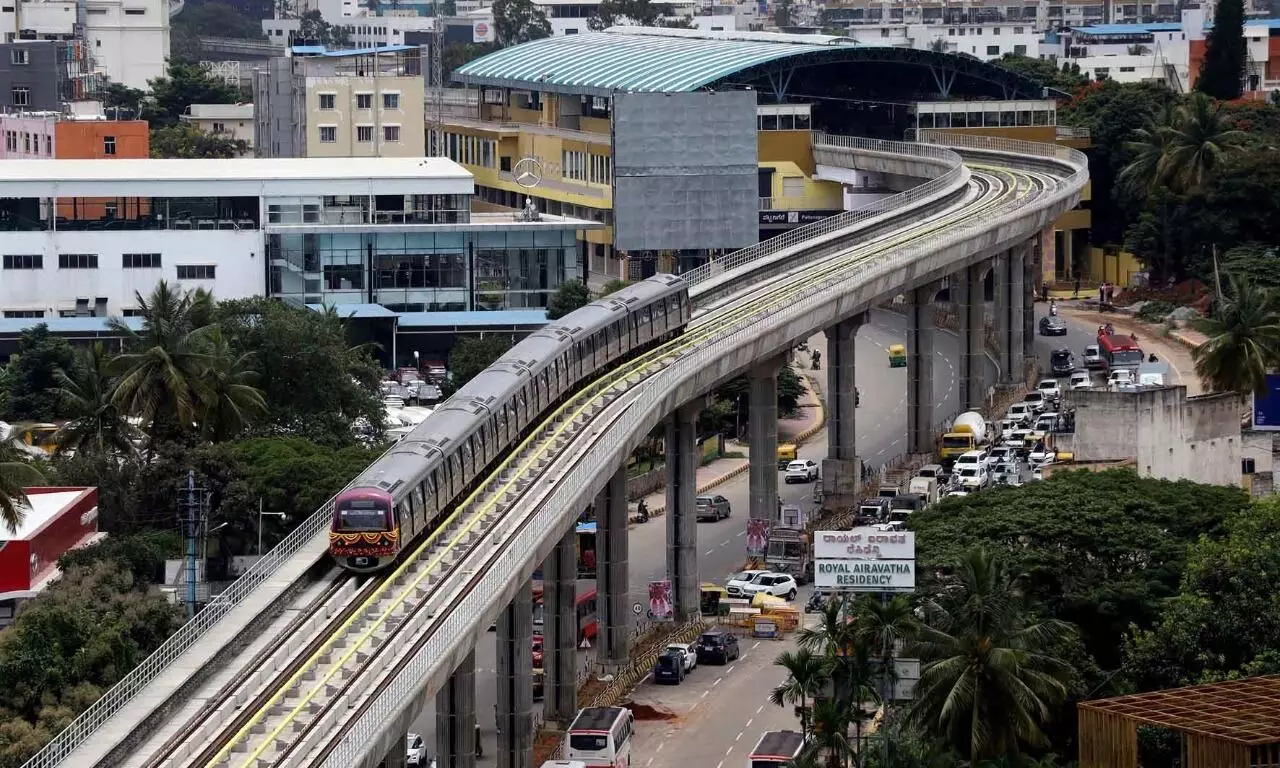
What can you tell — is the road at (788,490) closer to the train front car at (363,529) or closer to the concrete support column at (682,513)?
the concrete support column at (682,513)

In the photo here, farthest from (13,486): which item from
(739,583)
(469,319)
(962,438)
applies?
(469,319)

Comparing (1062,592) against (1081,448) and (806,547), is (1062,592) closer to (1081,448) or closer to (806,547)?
(806,547)

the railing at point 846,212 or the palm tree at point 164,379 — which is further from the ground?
the railing at point 846,212

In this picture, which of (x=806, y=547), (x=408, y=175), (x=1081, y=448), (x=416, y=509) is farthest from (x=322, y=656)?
(x=408, y=175)

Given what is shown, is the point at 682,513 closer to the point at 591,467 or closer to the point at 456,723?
the point at 591,467

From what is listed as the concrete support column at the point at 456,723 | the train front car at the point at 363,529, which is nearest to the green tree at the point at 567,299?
the concrete support column at the point at 456,723

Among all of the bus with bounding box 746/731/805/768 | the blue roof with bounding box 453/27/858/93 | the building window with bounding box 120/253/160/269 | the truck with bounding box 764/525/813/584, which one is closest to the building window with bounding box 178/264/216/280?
the building window with bounding box 120/253/160/269

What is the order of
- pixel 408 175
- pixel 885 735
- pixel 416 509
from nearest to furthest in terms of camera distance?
pixel 885 735, pixel 416 509, pixel 408 175
